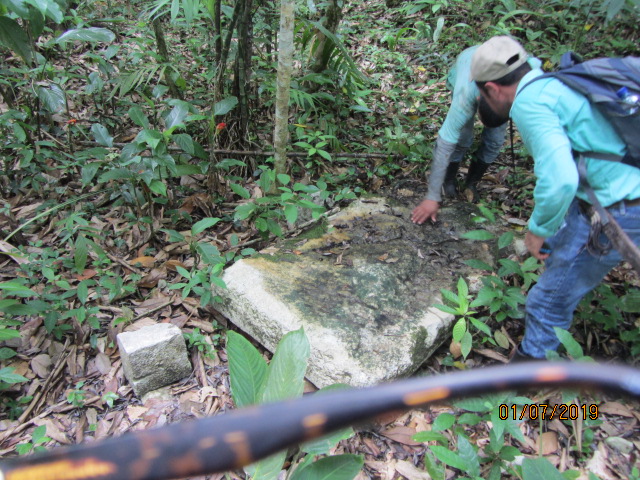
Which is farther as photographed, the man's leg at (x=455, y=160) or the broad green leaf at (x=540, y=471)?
the man's leg at (x=455, y=160)

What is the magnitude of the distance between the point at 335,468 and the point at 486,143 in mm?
3344

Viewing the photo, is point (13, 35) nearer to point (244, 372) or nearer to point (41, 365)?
point (41, 365)

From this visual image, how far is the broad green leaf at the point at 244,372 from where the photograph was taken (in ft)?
4.56

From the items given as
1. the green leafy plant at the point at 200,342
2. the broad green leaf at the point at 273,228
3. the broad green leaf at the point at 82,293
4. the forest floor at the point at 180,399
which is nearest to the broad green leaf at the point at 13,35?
the forest floor at the point at 180,399

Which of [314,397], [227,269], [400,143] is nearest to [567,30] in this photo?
[400,143]

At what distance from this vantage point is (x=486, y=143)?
12.4 feet

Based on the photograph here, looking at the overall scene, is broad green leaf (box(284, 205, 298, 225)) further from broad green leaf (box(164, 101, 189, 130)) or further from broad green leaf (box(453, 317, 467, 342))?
broad green leaf (box(453, 317, 467, 342))

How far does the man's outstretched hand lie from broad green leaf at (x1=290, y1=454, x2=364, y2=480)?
2.51 metres

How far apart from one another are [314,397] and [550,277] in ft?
7.22

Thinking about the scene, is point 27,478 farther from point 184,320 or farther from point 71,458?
point 184,320

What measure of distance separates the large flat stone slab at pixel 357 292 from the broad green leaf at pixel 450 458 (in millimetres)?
537

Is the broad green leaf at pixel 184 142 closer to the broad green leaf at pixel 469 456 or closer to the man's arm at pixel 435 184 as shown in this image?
the man's arm at pixel 435 184

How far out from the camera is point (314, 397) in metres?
0.42
